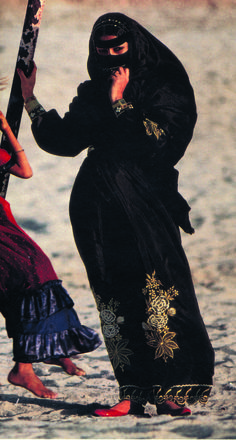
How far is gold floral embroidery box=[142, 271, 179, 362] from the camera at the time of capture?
3941mm

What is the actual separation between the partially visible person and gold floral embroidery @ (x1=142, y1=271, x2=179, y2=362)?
0.36m

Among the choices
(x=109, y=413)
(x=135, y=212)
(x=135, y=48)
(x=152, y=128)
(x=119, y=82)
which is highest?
(x=135, y=48)

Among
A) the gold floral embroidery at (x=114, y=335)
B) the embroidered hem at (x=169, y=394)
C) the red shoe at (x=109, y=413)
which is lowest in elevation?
the red shoe at (x=109, y=413)

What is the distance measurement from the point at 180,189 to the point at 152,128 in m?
2.87

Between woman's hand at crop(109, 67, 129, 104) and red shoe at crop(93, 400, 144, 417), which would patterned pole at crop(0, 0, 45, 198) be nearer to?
woman's hand at crop(109, 67, 129, 104)

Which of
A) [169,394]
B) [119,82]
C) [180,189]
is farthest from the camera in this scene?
[180,189]

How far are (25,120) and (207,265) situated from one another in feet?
6.84

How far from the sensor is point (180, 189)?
268 inches

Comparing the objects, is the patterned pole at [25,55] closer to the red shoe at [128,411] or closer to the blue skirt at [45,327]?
the blue skirt at [45,327]

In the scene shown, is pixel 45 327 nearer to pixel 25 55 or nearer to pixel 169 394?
pixel 169 394

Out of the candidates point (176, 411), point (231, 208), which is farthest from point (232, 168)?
point (176, 411)

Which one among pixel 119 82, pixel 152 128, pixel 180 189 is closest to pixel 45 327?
pixel 152 128

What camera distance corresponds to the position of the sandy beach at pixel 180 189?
393cm

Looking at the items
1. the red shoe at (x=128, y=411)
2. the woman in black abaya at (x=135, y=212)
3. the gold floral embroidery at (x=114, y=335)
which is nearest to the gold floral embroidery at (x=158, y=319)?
the woman in black abaya at (x=135, y=212)
